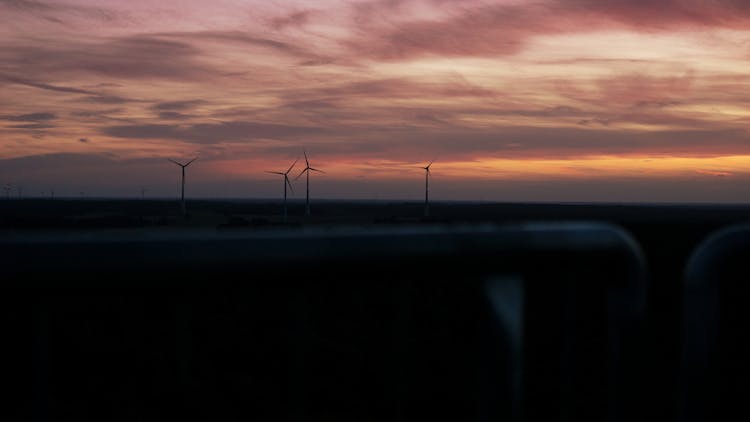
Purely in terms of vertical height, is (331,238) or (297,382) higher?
(331,238)

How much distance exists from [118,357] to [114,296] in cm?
1694

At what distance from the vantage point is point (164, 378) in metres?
1.74

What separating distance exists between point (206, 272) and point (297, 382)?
40 centimetres

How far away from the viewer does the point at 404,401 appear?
1882mm

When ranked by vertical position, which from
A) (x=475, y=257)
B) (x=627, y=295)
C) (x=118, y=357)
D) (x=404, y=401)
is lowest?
(x=118, y=357)

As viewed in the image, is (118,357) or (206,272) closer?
(206,272)

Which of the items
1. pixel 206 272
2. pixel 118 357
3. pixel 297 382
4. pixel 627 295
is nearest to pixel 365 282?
pixel 297 382

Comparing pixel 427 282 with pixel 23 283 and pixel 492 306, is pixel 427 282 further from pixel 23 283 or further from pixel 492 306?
pixel 23 283

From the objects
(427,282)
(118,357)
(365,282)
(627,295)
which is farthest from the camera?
(118,357)

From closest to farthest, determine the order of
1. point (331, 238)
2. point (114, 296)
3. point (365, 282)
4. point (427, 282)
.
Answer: point (114, 296)
point (331, 238)
point (365, 282)
point (427, 282)

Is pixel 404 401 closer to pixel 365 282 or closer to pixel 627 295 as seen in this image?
pixel 365 282

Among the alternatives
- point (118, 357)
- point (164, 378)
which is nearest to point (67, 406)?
point (118, 357)

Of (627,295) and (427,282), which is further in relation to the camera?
(627,295)

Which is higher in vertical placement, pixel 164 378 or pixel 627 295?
pixel 627 295
